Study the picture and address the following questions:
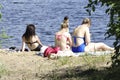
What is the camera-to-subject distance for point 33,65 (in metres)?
10.3

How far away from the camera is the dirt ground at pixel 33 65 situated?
9180mm

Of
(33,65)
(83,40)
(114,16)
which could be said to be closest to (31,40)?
(83,40)

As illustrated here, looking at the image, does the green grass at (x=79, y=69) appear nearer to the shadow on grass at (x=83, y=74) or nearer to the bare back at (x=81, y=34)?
the shadow on grass at (x=83, y=74)

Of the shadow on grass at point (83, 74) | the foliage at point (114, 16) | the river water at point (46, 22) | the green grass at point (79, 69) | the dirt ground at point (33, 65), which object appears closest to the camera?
the foliage at point (114, 16)

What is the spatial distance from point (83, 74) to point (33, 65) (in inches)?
63.8

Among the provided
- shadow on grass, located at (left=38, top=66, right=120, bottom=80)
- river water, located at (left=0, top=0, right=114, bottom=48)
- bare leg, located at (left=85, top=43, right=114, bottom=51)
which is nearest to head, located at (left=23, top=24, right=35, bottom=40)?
bare leg, located at (left=85, top=43, right=114, bottom=51)

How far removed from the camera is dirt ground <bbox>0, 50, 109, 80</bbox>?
30.1 feet

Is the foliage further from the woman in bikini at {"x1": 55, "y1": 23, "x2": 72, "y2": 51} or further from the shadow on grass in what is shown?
the woman in bikini at {"x1": 55, "y1": 23, "x2": 72, "y2": 51}

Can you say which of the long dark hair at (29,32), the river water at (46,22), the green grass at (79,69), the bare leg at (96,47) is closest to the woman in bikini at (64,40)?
the bare leg at (96,47)

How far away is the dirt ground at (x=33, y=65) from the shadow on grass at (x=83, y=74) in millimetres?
74

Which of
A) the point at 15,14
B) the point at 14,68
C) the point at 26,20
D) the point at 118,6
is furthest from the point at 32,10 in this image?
the point at 118,6

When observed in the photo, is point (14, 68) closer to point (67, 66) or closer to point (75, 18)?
point (67, 66)

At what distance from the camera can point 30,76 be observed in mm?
9078

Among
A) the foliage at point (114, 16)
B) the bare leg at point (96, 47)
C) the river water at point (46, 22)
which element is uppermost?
the foliage at point (114, 16)
